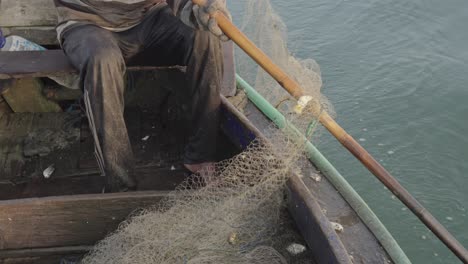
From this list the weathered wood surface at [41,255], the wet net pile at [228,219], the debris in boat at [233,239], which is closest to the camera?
the wet net pile at [228,219]

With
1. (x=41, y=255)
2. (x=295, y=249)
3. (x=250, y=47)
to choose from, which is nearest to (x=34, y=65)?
(x=41, y=255)

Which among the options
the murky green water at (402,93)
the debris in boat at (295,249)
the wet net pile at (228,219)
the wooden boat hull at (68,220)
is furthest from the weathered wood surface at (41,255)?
the murky green water at (402,93)

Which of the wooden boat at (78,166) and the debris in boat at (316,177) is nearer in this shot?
the wooden boat at (78,166)

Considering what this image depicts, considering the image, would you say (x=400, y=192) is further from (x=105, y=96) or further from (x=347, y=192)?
(x=105, y=96)

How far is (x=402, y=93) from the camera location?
6242mm

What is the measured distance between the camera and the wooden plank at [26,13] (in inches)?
138

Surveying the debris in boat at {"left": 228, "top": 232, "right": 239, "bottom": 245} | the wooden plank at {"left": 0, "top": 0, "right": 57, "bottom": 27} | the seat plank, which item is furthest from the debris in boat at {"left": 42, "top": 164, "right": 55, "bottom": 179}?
the debris in boat at {"left": 228, "top": 232, "right": 239, "bottom": 245}

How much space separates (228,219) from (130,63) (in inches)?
60.9

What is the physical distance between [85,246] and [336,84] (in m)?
4.92

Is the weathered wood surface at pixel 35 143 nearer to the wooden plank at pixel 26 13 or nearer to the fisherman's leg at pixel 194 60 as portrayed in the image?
the wooden plank at pixel 26 13

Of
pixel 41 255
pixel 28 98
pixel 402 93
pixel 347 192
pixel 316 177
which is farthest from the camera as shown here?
pixel 402 93

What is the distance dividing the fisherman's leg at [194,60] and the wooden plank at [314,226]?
2.61 ft

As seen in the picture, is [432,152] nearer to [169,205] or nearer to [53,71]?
[169,205]

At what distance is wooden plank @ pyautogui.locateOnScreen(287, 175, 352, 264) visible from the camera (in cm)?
200
